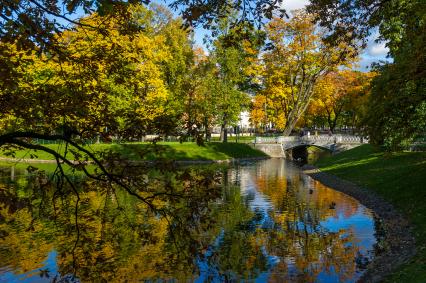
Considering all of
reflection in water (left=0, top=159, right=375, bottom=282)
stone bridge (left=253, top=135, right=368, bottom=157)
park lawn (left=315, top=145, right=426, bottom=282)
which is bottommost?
reflection in water (left=0, top=159, right=375, bottom=282)

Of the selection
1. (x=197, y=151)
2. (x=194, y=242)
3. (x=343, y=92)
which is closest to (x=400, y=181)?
(x=194, y=242)

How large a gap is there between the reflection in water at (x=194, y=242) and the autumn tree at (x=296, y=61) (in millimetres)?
40601

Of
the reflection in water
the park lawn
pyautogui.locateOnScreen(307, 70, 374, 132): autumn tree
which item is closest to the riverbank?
pyautogui.locateOnScreen(307, 70, 374, 132): autumn tree

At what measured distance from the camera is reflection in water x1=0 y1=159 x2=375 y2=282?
1066 cm

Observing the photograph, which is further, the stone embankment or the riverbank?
the riverbank

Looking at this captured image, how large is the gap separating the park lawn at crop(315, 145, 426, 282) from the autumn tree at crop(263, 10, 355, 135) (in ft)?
61.0

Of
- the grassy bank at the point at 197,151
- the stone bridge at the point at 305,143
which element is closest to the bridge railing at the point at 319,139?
the stone bridge at the point at 305,143

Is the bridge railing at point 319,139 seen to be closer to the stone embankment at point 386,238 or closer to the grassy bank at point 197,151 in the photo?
the grassy bank at point 197,151

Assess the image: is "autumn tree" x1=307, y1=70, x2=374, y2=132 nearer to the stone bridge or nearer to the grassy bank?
the stone bridge

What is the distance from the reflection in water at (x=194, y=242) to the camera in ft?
35.0

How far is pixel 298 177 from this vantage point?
44.4 meters

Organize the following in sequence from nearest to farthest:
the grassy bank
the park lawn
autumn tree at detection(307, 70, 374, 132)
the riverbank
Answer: the park lawn → the riverbank → the grassy bank → autumn tree at detection(307, 70, 374, 132)

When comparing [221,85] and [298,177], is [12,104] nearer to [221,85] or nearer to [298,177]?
[298,177]

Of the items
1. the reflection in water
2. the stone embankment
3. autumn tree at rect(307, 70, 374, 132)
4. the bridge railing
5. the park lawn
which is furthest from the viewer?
autumn tree at rect(307, 70, 374, 132)
